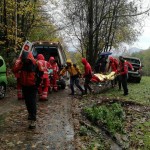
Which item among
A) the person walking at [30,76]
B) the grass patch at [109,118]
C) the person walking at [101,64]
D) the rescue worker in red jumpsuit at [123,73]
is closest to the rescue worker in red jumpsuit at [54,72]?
the rescue worker in red jumpsuit at [123,73]

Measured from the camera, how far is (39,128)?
29.2 ft

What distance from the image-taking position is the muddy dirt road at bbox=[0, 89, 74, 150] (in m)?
7.56

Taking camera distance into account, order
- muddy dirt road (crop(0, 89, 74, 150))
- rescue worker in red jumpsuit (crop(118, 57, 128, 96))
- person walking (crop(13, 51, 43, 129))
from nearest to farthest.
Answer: muddy dirt road (crop(0, 89, 74, 150)) → person walking (crop(13, 51, 43, 129)) → rescue worker in red jumpsuit (crop(118, 57, 128, 96))

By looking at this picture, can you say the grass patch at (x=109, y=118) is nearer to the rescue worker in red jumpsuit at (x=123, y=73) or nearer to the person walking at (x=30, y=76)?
the person walking at (x=30, y=76)

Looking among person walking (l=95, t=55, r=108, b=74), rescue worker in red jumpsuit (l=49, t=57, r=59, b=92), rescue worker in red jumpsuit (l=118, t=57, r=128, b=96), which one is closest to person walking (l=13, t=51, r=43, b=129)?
rescue worker in red jumpsuit (l=49, t=57, r=59, b=92)

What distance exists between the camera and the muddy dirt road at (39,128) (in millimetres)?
7557

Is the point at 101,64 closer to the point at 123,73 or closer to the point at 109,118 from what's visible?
the point at 123,73

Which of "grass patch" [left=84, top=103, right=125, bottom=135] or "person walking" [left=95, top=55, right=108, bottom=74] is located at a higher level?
"person walking" [left=95, top=55, right=108, bottom=74]

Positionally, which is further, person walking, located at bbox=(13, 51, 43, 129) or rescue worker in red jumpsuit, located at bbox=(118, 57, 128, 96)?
rescue worker in red jumpsuit, located at bbox=(118, 57, 128, 96)

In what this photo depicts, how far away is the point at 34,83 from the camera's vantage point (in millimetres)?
8766

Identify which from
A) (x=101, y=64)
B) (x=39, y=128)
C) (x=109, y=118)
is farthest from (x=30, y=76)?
(x=101, y=64)

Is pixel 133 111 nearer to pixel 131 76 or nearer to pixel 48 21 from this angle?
pixel 131 76

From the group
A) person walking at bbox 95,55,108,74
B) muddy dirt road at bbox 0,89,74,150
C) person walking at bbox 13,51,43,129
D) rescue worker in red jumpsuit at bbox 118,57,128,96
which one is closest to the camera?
muddy dirt road at bbox 0,89,74,150

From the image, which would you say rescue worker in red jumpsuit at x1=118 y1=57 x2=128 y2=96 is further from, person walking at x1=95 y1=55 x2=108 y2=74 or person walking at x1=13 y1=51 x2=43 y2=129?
person walking at x1=13 y1=51 x2=43 y2=129
